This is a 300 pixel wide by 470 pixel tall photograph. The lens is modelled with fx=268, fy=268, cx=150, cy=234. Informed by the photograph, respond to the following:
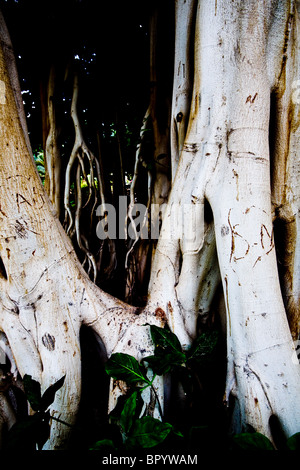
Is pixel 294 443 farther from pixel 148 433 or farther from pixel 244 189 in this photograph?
pixel 244 189

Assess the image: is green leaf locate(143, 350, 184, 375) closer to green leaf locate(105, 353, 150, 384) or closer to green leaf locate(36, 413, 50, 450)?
green leaf locate(105, 353, 150, 384)

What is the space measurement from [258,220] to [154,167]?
2.68 ft

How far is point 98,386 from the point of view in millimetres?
1327

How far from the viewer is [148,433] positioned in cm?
76

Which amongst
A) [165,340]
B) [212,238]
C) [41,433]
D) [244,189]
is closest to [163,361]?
[165,340]

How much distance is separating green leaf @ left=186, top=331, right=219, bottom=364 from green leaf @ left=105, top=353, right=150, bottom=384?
0.73 feet

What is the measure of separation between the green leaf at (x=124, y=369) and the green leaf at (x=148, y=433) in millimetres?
171

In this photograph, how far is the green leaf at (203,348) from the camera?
107cm

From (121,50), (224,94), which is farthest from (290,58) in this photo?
(121,50)

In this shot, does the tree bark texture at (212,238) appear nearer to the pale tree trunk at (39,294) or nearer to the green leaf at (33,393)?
the pale tree trunk at (39,294)

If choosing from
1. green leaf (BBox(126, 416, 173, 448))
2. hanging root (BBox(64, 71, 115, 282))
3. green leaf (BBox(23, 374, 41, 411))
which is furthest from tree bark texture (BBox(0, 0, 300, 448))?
hanging root (BBox(64, 71, 115, 282))

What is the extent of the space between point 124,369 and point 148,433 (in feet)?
0.78

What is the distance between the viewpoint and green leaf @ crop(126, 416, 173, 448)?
0.74m

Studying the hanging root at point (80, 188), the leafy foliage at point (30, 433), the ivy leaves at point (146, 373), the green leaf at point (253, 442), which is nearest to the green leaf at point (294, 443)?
the green leaf at point (253, 442)
